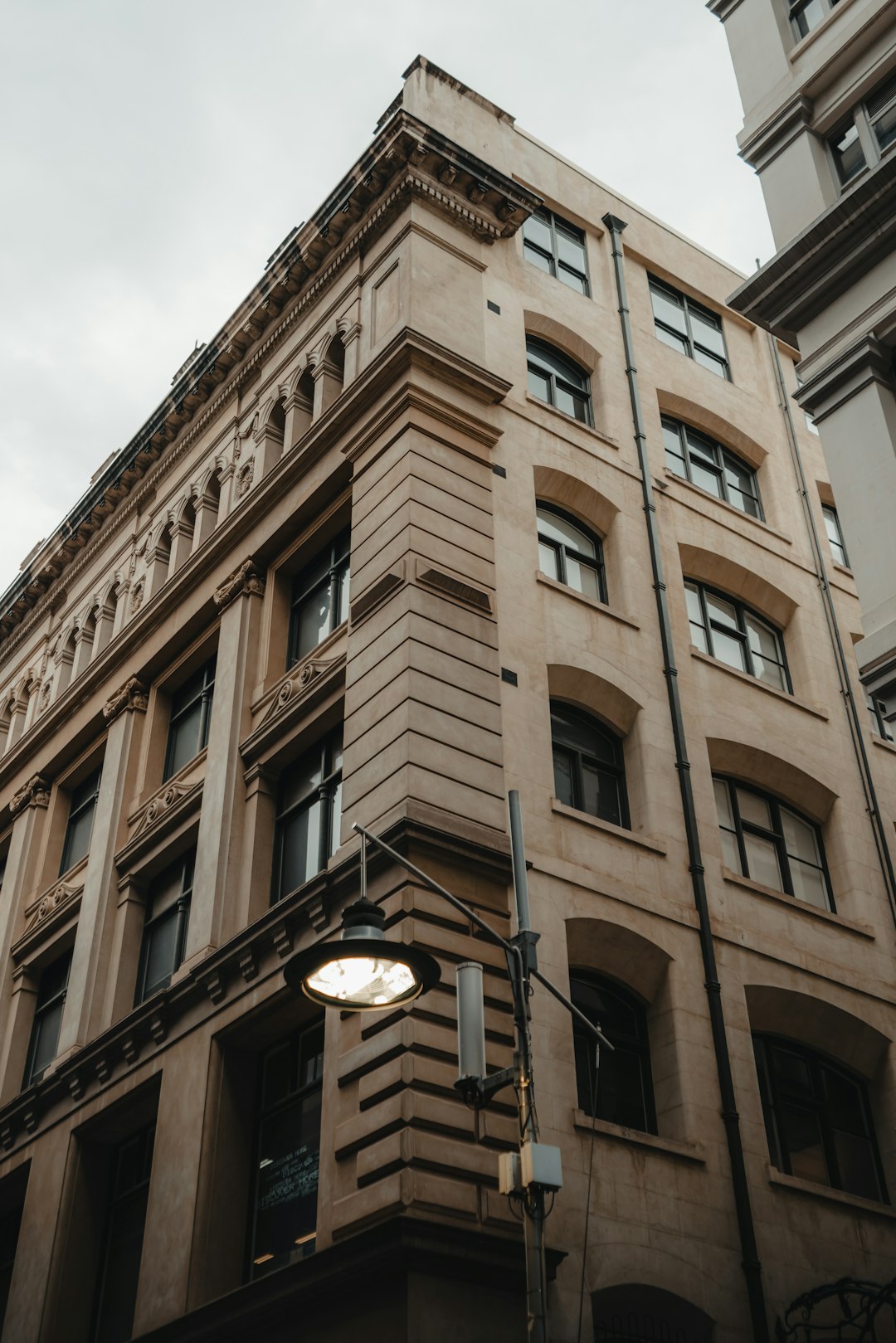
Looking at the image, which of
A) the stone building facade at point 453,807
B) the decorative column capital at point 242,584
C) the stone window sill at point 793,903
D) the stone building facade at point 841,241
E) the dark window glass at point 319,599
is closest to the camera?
the stone building facade at point 453,807

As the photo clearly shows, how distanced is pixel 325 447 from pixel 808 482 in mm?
12581

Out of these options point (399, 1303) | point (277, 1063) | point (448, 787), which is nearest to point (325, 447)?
point (448, 787)

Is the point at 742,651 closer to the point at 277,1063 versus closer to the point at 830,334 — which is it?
the point at 830,334

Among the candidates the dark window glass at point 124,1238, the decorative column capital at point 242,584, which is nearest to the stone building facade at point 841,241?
the decorative column capital at point 242,584

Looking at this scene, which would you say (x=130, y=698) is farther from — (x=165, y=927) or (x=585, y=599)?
(x=585, y=599)

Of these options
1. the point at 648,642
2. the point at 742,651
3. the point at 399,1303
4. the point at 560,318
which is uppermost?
the point at 560,318

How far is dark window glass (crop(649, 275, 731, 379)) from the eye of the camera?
113 ft

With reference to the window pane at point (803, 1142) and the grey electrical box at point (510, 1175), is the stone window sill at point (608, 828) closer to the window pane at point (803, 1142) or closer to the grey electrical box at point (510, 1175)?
the window pane at point (803, 1142)

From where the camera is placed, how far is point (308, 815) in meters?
24.7

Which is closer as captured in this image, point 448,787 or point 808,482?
point 448,787

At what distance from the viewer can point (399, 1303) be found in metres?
16.3

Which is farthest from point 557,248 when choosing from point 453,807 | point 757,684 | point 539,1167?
point 539,1167

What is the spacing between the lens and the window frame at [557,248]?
1264 inches

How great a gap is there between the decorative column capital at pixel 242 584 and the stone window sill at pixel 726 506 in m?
8.65
